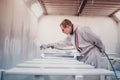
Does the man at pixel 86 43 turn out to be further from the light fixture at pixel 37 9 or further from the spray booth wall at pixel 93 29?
the spray booth wall at pixel 93 29

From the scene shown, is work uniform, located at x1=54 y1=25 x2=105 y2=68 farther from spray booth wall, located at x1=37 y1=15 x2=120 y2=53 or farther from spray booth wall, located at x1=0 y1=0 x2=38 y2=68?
spray booth wall, located at x1=37 y1=15 x2=120 y2=53

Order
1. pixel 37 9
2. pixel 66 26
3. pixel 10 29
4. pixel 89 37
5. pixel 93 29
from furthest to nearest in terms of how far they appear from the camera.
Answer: pixel 93 29 < pixel 37 9 < pixel 10 29 < pixel 89 37 < pixel 66 26

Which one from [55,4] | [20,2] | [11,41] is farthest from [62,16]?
[11,41]

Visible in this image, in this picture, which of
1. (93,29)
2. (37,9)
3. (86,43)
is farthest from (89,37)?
(93,29)

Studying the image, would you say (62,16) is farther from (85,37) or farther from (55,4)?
(85,37)

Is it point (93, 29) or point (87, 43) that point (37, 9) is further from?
point (87, 43)

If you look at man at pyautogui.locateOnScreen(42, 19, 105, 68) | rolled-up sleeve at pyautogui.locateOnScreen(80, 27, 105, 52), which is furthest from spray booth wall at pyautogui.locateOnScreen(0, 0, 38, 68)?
rolled-up sleeve at pyautogui.locateOnScreen(80, 27, 105, 52)

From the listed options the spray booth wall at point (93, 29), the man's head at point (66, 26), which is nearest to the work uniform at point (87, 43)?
the man's head at point (66, 26)

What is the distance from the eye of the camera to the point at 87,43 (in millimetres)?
2596

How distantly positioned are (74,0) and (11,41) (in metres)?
1.54

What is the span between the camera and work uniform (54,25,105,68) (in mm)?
2502

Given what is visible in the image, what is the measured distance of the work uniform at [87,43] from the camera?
2502mm

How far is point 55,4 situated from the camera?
4.36 m

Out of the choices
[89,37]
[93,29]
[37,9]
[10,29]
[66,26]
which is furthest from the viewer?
[93,29]
